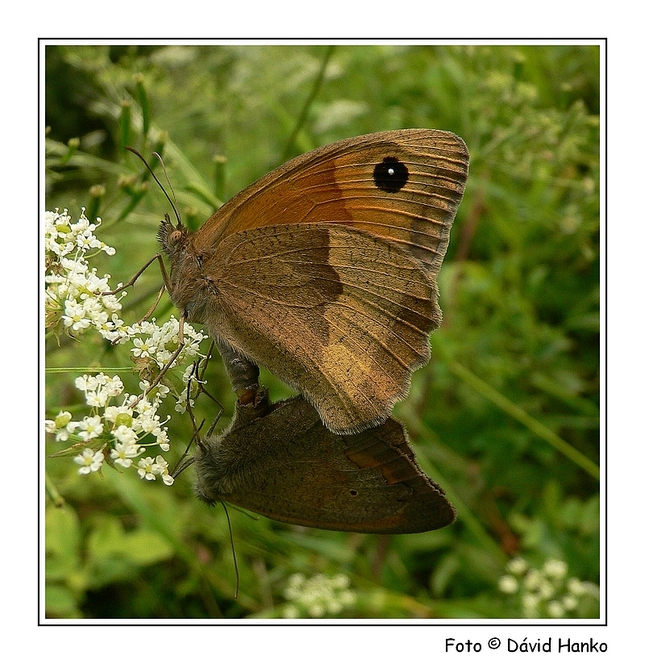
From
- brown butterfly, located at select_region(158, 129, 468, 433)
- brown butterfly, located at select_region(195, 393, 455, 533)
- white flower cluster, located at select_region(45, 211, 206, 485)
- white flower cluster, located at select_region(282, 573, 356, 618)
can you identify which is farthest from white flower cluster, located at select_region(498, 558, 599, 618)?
white flower cluster, located at select_region(45, 211, 206, 485)

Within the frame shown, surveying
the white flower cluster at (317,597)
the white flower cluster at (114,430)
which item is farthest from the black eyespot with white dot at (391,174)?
the white flower cluster at (317,597)

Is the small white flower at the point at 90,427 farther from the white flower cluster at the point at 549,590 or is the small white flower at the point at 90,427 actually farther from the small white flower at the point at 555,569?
the small white flower at the point at 555,569

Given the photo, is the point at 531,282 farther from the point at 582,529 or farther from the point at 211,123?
the point at 211,123

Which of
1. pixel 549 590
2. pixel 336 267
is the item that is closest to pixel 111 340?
pixel 336 267

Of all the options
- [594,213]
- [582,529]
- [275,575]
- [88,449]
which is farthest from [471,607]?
[88,449]

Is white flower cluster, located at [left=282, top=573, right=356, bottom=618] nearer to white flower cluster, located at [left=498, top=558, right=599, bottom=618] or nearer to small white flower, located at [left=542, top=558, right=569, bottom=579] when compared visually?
white flower cluster, located at [left=498, top=558, right=599, bottom=618]

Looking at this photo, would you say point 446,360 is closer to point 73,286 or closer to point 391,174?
point 391,174
